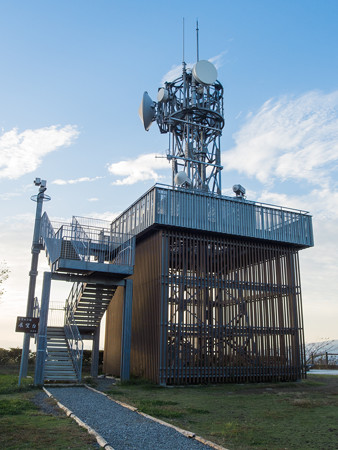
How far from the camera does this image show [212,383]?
18250 mm

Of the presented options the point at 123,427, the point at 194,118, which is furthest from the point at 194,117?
the point at 123,427

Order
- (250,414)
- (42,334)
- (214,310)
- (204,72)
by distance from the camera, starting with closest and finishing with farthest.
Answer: (250,414) < (42,334) < (214,310) < (204,72)

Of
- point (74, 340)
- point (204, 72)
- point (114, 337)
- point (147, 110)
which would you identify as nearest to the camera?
point (74, 340)

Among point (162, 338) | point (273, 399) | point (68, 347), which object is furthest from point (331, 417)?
point (68, 347)

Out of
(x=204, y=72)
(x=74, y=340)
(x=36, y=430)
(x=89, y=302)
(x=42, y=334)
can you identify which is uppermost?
(x=204, y=72)

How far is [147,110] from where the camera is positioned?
2533 cm

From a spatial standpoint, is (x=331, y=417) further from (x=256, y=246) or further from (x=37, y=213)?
(x=37, y=213)

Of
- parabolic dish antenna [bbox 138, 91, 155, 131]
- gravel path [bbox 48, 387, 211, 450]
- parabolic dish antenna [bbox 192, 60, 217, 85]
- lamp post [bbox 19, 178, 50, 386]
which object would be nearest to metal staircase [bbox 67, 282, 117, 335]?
lamp post [bbox 19, 178, 50, 386]

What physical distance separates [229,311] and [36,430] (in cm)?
1264

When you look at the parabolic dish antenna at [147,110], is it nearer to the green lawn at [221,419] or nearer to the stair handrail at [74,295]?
the stair handrail at [74,295]

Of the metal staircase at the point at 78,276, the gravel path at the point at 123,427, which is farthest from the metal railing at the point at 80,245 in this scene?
the gravel path at the point at 123,427

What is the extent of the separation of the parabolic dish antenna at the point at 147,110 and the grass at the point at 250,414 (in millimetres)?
14971

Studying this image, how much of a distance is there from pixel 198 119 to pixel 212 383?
45.7 ft

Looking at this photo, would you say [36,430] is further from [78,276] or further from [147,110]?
[147,110]
